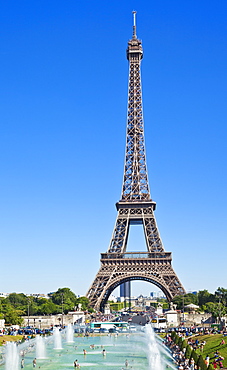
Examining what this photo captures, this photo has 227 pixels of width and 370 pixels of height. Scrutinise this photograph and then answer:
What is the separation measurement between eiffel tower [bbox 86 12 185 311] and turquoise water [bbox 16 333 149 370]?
30.4 metres

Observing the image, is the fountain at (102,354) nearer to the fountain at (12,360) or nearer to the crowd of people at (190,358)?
the fountain at (12,360)

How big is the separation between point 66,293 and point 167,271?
44.7m

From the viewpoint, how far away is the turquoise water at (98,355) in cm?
4628

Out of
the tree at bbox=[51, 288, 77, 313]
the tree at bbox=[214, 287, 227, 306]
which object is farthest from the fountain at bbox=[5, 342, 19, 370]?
the tree at bbox=[214, 287, 227, 306]

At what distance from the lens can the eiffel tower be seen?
10300 cm

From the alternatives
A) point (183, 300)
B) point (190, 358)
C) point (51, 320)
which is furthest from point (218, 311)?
point (190, 358)

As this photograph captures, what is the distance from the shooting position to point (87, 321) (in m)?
90.2

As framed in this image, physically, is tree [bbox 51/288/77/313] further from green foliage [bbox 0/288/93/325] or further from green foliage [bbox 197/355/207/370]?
green foliage [bbox 197/355/207/370]

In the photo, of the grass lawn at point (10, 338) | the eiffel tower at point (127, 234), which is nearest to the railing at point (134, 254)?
the eiffel tower at point (127, 234)

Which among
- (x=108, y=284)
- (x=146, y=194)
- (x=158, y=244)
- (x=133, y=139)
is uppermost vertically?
(x=133, y=139)

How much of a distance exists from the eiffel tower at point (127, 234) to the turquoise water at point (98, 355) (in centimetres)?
3042

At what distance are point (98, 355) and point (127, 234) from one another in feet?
192

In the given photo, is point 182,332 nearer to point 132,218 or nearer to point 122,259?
point 122,259

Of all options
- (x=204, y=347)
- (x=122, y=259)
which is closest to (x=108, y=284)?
(x=122, y=259)
